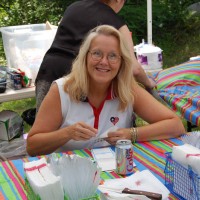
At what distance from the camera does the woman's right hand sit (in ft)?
5.84

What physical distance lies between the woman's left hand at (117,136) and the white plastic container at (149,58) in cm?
176

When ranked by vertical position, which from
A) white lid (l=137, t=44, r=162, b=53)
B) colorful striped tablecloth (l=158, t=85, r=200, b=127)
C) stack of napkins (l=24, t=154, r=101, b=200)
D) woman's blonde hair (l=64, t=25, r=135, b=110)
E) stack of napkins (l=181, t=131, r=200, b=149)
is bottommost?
colorful striped tablecloth (l=158, t=85, r=200, b=127)

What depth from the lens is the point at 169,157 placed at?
1.46 metres

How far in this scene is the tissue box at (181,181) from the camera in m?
1.29

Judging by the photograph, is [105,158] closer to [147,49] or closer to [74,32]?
[74,32]

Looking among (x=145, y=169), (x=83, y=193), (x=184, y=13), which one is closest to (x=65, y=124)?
(x=145, y=169)

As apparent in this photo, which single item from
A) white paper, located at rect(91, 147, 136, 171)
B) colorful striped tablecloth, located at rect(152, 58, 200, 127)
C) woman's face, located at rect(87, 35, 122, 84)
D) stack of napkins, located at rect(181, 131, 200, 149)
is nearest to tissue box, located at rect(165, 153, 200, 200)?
stack of napkins, located at rect(181, 131, 200, 149)

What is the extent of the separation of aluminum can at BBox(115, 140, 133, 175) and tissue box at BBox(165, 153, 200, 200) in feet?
0.54

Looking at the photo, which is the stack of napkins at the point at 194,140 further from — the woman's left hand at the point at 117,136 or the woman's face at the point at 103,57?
the woman's face at the point at 103,57

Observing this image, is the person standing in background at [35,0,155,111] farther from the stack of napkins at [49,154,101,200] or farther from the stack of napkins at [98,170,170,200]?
the stack of napkins at [49,154,101,200]

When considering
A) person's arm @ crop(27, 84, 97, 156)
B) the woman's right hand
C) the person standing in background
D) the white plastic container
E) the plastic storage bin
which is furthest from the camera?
the white plastic container

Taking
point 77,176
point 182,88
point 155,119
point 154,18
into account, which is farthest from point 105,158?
point 154,18

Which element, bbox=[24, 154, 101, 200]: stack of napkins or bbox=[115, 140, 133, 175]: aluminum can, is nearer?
bbox=[24, 154, 101, 200]: stack of napkins

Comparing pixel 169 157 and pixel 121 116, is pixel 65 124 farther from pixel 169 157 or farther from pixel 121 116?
pixel 169 157
